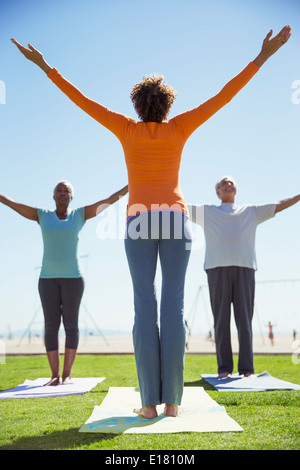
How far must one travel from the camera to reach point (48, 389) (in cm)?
336

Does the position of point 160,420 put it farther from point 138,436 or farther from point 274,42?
point 274,42

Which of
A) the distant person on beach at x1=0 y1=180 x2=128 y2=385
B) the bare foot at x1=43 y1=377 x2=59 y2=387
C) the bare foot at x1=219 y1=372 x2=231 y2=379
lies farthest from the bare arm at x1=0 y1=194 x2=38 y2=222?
the bare foot at x1=219 y1=372 x2=231 y2=379

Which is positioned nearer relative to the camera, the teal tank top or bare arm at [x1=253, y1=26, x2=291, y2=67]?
bare arm at [x1=253, y1=26, x2=291, y2=67]

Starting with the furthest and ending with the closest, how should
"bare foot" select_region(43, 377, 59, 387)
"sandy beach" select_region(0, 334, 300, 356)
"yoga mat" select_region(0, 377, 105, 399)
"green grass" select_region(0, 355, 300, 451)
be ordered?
"sandy beach" select_region(0, 334, 300, 356) → "bare foot" select_region(43, 377, 59, 387) → "yoga mat" select_region(0, 377, 105, 399) → "green grass" select_region(0, 355, 300, 451)

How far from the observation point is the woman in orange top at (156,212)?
7.09 ft

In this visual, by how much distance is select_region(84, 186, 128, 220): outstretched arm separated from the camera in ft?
12.2

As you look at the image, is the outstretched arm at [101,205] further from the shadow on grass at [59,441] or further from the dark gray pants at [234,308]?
the shadow on grass at [59,441]

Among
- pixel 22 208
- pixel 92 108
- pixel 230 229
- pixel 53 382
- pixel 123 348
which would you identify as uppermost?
pixel 92 108

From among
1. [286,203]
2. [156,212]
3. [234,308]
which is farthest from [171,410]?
[286,203]

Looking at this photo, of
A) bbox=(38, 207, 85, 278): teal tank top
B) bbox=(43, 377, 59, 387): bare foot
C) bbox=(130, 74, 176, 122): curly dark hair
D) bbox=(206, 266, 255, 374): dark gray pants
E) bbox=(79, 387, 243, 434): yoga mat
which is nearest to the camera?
bbox=(79, 387, 243, 434): yoga mat

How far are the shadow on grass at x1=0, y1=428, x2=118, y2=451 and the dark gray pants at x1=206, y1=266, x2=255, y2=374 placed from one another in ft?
7.10

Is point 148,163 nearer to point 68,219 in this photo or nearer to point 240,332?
point 68,219

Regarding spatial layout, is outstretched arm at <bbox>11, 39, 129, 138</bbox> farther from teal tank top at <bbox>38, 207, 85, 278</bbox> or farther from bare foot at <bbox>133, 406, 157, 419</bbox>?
teal tank top at <bbox>38, 207, 85, 278</bbox>

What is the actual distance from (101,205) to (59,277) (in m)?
0.69
